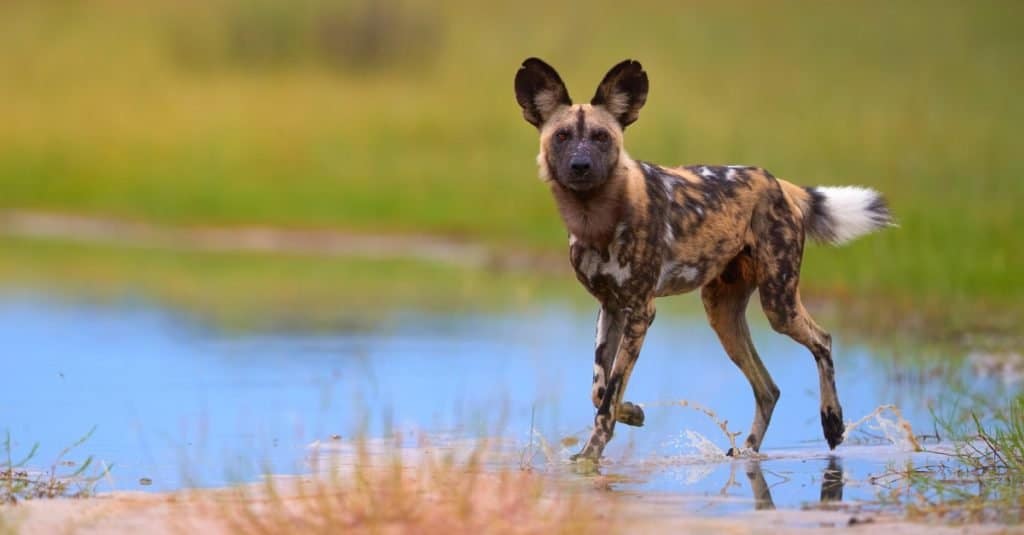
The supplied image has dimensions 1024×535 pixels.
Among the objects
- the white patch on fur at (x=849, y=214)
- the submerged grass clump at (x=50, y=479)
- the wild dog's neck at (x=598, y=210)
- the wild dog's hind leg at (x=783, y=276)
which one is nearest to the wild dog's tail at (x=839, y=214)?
the white patch on fur at (x=849, y=214)

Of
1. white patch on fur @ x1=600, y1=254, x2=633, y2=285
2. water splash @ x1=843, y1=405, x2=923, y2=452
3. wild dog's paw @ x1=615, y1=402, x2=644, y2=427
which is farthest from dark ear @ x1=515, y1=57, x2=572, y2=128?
water splash @ x1=843, y1=405, x2=923, y2=452

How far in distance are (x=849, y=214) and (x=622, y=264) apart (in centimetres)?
132

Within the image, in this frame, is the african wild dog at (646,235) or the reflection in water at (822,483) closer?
the reflection in water at (822,483)

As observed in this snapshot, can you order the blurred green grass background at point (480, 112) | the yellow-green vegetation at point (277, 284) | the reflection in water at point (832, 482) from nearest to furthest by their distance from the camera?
the reflection in water at point (832, 482)
the yellow-green vegetation at point (277, 284)
the blurred green grass background at point (480, 112)

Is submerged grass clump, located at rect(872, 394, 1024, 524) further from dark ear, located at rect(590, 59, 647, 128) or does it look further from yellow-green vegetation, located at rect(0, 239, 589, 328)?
yellow-green vegetation, located at rect(0, 239, 589, 328)

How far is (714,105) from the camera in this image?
24812mm

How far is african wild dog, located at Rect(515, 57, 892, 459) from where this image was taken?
6555 millimetres

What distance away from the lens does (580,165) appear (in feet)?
21.1

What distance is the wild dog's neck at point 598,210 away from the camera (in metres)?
6.54

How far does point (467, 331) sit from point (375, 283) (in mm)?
3342

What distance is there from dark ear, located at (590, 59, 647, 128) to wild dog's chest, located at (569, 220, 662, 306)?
46 cm

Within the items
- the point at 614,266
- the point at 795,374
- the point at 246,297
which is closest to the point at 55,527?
the point at 614,266

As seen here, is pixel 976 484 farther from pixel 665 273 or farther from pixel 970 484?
pixel 665 273

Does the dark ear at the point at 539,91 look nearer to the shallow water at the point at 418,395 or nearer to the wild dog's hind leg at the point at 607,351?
the wild dog's hind leg at the point at 607,351
